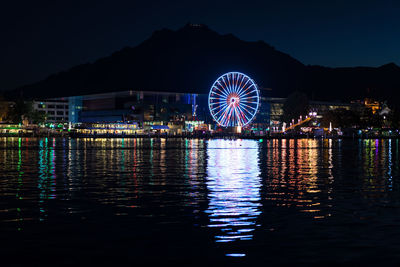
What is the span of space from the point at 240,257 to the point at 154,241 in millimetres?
2907

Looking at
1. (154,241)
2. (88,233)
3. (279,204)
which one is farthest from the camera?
(279,204)

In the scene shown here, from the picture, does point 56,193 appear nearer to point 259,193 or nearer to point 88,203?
point 88,203

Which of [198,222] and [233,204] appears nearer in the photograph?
[198,222]

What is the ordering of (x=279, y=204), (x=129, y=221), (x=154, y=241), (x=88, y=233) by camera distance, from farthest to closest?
(x=279, y=204) → (x=129, y=221) → (x=88, y=233) → (x=154, y=241)

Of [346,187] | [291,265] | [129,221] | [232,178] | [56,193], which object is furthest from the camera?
[232,178]

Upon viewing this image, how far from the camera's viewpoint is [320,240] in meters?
15.8

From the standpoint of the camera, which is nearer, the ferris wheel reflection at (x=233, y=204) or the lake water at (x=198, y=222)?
the lake water at (x=198, y=222)

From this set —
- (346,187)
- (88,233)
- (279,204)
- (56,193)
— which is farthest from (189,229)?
(346,187)

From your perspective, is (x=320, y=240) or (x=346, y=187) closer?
(x=320, y=240)

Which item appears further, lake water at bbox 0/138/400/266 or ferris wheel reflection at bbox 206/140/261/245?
ferris wheel reflection at bbox 206/140/261/245

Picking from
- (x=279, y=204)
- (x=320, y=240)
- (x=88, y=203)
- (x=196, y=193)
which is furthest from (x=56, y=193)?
(x=320, y=240)

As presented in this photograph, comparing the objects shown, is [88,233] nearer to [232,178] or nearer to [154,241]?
[154,241]

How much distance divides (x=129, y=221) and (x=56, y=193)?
9.29 m

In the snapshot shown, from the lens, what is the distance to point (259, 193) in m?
27.0
